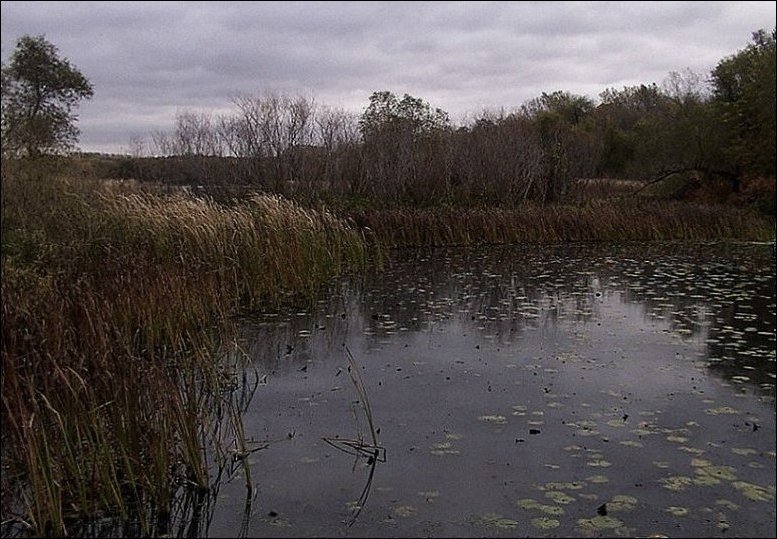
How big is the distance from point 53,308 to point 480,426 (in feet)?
9.70

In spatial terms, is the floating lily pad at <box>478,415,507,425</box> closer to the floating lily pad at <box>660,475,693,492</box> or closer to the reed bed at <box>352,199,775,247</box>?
the floating lily pad at <box>660,475,693,492</box>

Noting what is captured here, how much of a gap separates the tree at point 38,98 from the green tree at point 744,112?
16803 mm

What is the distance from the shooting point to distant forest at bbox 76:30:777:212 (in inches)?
785

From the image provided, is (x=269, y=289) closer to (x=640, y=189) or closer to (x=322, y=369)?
(x=322, y=369)

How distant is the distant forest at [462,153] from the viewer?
65.4 feet

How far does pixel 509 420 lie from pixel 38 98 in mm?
7622

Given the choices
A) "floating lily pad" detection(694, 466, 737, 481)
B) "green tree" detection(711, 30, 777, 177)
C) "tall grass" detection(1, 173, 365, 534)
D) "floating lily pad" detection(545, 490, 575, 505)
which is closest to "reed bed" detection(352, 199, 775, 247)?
"green tree" detection(711, 30, 777, 177)

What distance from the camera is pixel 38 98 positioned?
931 centimetres

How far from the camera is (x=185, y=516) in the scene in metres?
3.87

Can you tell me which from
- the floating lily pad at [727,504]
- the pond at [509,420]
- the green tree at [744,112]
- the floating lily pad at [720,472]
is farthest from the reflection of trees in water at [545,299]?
the green tree at [744,112]

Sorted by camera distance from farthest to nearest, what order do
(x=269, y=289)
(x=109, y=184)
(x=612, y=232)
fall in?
(x=612, y=232), (x=109, y=184), (x=269, y=289)

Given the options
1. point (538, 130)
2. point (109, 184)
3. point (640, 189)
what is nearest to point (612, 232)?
point (640, 189)

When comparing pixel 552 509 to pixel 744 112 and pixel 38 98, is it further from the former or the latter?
pixel 744 112

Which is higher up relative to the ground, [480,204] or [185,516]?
[480,204]
